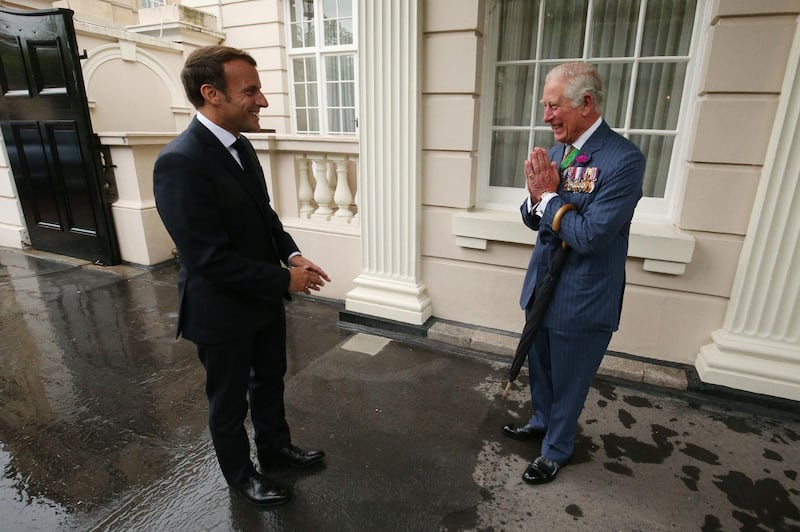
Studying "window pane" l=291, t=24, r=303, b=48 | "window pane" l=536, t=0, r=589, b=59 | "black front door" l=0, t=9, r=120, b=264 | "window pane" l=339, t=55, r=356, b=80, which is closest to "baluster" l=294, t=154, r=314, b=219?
"window pane" l=536, t=0, r=589, b=59

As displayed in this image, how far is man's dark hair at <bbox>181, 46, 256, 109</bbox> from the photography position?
1.70 meters

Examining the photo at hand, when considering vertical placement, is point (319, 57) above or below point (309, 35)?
below

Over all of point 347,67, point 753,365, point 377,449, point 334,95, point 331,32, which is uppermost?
point 331,32

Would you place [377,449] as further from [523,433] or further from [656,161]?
[656,161]

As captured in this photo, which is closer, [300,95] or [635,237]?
[635,237]

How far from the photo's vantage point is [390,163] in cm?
364

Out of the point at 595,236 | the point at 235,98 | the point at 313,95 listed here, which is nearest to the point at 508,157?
the point at 595,236

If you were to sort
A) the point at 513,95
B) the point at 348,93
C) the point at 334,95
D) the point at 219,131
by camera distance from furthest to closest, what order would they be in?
the point at 334,95 < the point at 348,93 < the point at 513,95 < the point at 219,131

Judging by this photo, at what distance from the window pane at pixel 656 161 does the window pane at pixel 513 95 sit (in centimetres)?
82

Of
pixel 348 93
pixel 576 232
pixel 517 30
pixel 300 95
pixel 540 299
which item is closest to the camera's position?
pixel 576 232

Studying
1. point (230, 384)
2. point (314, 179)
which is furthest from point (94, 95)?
point (230, 384)

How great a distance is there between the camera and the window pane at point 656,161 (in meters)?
3.24

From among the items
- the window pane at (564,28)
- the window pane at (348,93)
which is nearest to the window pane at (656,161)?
the window pane at (564,28)

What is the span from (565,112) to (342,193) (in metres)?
2.78
